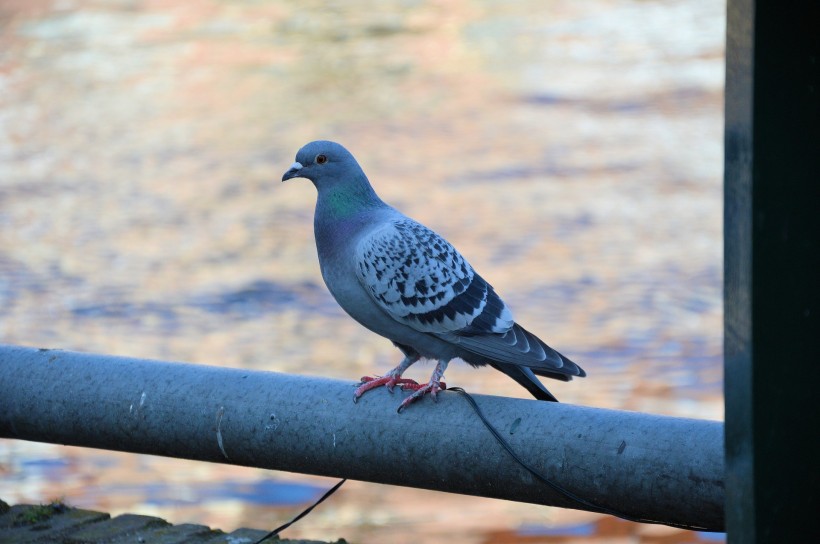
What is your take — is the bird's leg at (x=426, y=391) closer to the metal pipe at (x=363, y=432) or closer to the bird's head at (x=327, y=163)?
the metal pipe at (x=363, y=432)

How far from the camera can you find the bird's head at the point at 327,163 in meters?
3.93

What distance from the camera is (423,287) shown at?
3.73m

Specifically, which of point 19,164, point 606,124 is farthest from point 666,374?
point 19,164

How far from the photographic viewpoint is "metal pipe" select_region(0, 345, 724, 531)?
2.66 meters

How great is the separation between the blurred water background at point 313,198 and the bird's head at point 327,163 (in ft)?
3.75

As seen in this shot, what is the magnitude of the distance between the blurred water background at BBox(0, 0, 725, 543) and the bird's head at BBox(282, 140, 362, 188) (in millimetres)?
1142

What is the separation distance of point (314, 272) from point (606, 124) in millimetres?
4986

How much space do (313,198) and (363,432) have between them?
770 cm

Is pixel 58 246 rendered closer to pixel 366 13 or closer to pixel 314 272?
pixel 314 272

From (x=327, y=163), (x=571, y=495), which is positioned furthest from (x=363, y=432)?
(x=327, y=163)

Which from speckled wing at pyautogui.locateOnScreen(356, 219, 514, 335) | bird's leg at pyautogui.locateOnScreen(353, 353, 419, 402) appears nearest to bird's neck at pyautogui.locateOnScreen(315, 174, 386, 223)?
speckled wing at pyautogui.locateOnScreen(356, 219, 514, 335)
